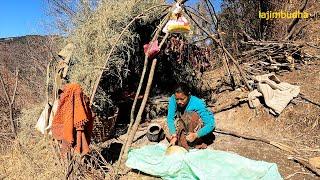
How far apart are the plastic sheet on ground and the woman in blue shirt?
227 mm

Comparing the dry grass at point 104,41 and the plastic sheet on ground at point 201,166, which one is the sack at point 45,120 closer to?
the dry grass at point 104,41

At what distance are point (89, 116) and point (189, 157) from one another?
4.09ft

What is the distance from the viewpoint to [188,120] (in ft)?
18.0

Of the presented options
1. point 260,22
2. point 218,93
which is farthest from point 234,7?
point 218,93

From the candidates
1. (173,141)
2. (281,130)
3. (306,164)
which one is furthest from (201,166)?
(281,130)

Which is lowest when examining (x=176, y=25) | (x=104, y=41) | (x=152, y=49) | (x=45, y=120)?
(x=45, y=120)

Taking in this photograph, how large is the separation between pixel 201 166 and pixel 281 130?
2174 mm

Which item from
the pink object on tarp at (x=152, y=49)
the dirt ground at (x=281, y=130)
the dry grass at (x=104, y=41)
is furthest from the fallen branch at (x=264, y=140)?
the dry grass at (x=104, y=41)

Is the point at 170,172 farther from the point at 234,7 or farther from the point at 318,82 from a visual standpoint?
the point at 234,7

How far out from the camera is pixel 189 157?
494 cm

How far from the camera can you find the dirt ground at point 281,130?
5359mm

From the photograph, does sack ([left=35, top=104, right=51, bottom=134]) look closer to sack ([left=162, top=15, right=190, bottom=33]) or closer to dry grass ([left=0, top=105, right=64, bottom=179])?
dry grass ([left=0, top=105, right=64, bottom=179])

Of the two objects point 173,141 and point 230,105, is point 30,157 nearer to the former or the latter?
point 173,141
